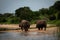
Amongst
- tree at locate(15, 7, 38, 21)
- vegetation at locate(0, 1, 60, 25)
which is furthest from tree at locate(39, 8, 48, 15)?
tree at locate(15, 7, 38, 21)

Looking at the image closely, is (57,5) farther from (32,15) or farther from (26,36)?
(26,36)

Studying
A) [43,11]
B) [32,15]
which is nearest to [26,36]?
[32,15]

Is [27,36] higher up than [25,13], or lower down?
lower down

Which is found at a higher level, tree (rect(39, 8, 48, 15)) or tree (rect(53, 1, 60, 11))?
tree (rect(53, 1, 60, 11))

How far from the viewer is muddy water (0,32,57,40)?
3638mm

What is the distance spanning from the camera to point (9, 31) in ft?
12.3

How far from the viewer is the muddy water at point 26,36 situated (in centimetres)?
364

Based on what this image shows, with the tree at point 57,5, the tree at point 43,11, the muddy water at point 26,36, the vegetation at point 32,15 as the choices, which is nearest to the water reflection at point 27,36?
the muddy water at point 26,36

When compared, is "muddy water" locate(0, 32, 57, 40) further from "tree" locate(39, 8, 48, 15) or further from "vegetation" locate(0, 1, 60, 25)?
"tree" locate(39, 8, 48, 15)

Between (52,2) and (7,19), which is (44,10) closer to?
(52,2)

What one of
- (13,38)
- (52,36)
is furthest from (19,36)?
(52,36)

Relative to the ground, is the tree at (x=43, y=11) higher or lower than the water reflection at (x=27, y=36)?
higher

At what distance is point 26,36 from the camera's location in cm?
368

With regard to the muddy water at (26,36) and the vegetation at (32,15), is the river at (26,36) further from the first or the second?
the vegetation at (32,15)
